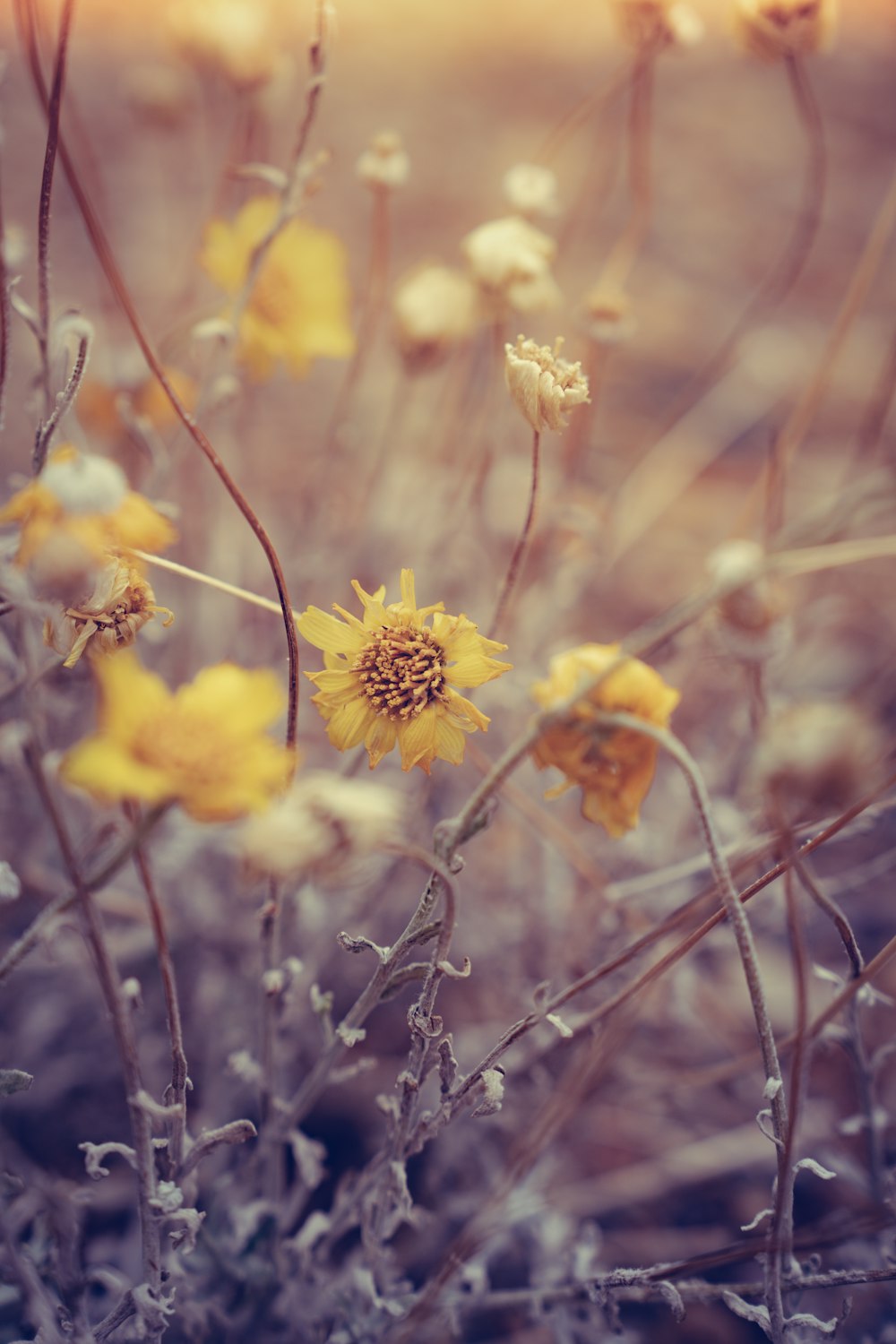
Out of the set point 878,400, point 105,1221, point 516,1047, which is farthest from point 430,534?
point 105,1221

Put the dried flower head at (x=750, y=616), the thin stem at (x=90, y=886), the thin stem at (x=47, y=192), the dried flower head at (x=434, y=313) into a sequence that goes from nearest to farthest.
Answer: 1. the thin stem at (x=90, y=886)
2. the thin stem at (x=47, y=192)
3. the dried flower head at (x=750, y=616)
4. the dried flower head at (x=434, y=313)

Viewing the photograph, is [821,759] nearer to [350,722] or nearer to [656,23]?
[350,722]

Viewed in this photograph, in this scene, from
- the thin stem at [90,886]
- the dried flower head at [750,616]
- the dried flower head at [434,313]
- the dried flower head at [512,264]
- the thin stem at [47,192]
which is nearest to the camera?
the thin stem at [90,886]

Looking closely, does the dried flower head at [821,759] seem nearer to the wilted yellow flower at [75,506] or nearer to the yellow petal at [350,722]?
the yellow petal at [350,722]

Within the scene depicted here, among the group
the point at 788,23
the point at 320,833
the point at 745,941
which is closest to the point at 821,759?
the point at 745,941

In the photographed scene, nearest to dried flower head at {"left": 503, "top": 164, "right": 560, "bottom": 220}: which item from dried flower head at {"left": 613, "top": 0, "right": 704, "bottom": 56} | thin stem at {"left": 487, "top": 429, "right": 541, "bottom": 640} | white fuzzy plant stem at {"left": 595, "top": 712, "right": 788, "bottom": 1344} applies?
dried flower head at {"left": 613, "top": 0, "right": 704, "bottom": 56}

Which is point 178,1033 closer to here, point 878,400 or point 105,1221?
point 105,1221

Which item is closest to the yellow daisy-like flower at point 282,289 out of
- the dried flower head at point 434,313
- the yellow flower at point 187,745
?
the dried flower head at point 434,313
